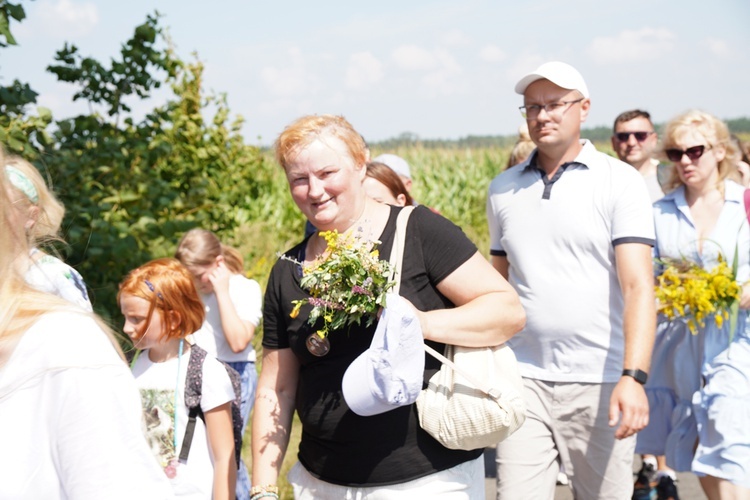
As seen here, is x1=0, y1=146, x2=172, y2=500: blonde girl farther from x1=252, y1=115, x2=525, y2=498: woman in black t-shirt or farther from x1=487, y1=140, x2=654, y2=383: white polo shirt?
x1=487, y1=140, x2=654, y2=383: white polo shirt

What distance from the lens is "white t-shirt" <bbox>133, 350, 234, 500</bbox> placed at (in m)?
3.61

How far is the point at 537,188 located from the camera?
4105mm

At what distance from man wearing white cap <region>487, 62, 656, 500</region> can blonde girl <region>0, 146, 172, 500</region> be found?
268 cm

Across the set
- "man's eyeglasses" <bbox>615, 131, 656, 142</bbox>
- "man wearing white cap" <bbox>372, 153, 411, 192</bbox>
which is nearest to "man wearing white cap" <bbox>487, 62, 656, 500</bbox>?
"man wearing white cap" <bbox>372, 153, 411, 192</bbox>

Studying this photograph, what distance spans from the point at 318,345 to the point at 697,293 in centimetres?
233

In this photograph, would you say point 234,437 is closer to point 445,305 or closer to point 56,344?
point 445,305

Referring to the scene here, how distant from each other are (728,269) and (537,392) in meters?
1.27

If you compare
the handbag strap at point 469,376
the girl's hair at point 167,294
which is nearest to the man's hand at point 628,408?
the handbag strap at point 469,376

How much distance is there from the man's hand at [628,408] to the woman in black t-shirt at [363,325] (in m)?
0.83

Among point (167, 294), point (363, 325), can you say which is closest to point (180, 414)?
point (167, 294)

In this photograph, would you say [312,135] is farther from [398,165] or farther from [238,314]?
[398,165]

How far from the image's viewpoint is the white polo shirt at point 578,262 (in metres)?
3.91

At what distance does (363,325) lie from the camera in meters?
2.94

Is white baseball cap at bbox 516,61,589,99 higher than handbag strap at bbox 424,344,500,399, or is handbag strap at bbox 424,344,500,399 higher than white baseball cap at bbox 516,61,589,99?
white baseball cap at bbox 516,61,589,99
